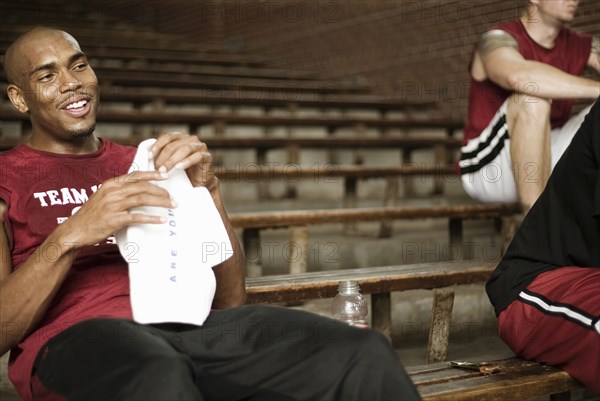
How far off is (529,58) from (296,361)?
1861 millimetres

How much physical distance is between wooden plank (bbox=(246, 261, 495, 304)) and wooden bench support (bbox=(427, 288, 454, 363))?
30 mm

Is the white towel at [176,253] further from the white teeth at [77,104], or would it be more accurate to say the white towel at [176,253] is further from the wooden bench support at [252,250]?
the wooden bench support at [252,250]

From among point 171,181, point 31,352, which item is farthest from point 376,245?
point 31,352

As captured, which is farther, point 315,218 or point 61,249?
point 315,218

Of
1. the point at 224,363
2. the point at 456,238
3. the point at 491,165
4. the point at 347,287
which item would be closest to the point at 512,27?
the point at 491,165

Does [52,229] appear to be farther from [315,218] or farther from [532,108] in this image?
[532,108]

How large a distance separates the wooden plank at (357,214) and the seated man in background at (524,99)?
0.07 m

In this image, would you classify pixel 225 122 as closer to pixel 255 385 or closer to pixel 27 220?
pixel 27 220

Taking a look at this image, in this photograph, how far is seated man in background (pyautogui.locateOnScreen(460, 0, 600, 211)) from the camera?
8.41ft

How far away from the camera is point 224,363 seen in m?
1.40

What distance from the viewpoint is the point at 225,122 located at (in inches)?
166

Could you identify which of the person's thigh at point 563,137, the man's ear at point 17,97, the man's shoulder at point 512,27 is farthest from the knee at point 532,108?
the man's ear at point 17,97

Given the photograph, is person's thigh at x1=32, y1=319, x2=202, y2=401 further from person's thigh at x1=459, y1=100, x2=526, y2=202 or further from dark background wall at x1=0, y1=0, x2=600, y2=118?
dark background wall at x1=0, y1=0, x2=600, y2=118

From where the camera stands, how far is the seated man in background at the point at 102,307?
4.26 ft
